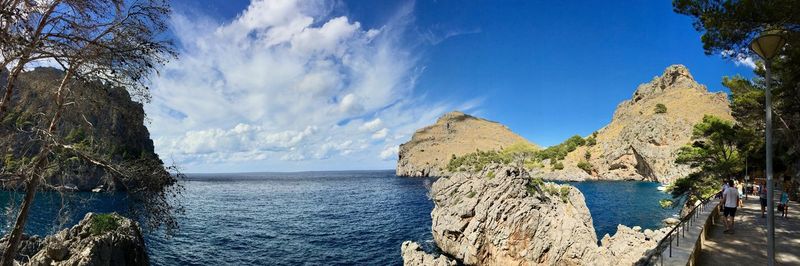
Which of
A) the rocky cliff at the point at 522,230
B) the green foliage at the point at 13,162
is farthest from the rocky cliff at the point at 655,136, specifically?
the green foliage at the point at 13,162

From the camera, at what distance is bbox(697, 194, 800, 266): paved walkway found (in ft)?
37.7

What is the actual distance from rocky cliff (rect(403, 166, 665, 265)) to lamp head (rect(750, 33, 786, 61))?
18.9 m

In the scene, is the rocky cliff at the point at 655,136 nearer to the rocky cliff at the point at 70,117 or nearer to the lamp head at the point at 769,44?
the lamp head at the point at 769,44

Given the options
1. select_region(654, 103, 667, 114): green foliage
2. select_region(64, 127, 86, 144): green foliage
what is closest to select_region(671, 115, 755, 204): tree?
select_region(64, 127, 86, 144): green foliage

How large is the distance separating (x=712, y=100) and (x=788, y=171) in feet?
338

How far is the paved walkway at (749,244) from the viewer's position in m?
11.5

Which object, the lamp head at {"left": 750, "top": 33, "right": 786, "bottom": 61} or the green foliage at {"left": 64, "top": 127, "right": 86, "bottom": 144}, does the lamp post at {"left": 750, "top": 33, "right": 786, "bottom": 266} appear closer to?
the lamp head at {"left": 750, "top": 33, "right": 786, "bottom": 61}

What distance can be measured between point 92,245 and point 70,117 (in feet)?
42.1

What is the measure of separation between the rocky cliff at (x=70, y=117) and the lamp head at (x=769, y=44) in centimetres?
1317

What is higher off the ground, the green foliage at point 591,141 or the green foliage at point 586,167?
the green foliage at point 591,141

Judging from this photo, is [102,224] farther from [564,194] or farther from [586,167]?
[586,167]

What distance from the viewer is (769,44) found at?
772 cm

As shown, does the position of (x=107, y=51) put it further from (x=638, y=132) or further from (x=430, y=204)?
(x=638, y=132)

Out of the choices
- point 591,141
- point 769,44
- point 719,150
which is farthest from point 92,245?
point 591,141
